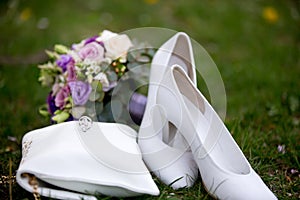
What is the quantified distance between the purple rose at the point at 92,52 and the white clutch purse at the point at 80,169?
0.38m

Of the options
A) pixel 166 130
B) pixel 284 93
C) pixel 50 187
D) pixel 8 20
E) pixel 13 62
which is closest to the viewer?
pixel 50 187

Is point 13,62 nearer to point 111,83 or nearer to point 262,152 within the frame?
point 111,83

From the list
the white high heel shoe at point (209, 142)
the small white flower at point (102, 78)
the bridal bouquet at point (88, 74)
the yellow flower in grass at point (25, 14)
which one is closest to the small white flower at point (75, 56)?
the bridal bouquet at point (88, 74)

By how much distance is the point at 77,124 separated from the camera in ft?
4.79

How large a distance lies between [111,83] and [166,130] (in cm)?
31

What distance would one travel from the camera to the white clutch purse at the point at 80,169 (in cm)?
127

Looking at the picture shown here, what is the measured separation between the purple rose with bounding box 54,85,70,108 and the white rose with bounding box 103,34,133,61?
0.21 m

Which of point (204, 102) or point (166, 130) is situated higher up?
point (204, 102)

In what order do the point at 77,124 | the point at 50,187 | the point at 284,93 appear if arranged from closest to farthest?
the point at 50,187 < the point at 77,124 < the point at 284,93

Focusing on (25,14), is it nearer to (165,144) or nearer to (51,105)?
(51,105)

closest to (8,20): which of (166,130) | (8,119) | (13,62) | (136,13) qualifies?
(13,62)

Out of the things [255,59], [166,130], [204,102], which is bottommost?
[255,59]

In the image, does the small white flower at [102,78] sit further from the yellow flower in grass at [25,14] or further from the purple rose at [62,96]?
the yellow flower in grass at [25,14]

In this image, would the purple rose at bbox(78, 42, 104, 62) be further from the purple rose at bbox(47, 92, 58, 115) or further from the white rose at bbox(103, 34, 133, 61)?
the purple rose at bbox(47, 92, 58, 115)
